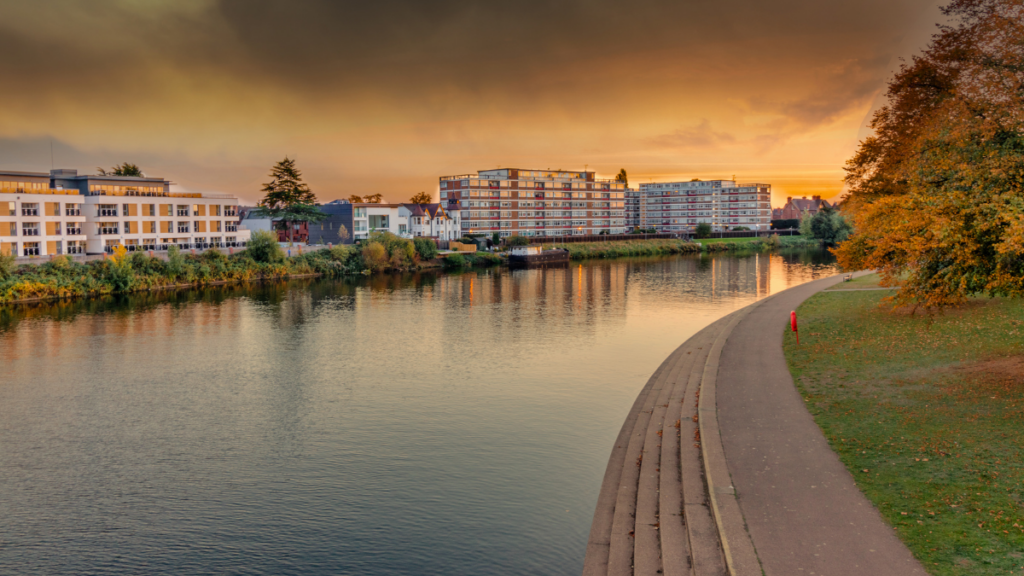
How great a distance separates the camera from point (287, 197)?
108938 mm

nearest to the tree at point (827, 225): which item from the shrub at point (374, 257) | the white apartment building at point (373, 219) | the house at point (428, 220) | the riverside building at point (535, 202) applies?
the riverside building at point (535, 202)

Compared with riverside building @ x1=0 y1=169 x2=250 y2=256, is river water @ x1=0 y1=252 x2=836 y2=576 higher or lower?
lower

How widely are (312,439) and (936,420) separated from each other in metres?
19.3

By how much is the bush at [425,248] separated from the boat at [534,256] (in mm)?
13798

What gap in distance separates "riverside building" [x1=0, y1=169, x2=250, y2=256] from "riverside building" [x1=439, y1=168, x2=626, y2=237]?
6738 cm

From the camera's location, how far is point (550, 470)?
69.4 ft

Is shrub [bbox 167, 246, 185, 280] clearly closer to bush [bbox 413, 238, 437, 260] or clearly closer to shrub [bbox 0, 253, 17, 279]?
shrub [bbox 0, 253, 17, 279]

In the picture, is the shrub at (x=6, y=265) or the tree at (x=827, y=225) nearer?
the shrub at (x=6, y=265)

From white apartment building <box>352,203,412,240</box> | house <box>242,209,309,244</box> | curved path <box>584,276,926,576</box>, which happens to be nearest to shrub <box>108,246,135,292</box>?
house <box>242,209,309,244</box>

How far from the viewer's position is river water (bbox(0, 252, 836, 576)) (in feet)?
54.3

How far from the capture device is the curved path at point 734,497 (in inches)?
474

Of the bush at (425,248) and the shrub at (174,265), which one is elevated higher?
the bush at (425,248)

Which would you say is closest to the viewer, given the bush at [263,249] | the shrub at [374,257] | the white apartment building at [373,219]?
the bush at [263,249]

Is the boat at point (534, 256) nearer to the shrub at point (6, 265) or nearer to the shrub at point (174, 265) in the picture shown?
the shrub at point (174, 265)
